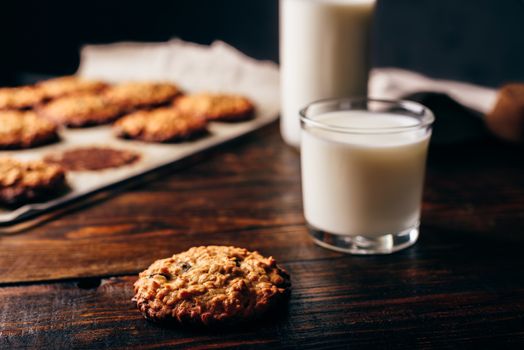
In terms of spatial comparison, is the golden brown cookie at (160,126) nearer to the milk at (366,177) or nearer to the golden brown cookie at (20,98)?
the golden brown cookie at (20,98)

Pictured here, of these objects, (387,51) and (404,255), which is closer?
(404,255)

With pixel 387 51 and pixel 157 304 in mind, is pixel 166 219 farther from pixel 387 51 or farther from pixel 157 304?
pixel 387 51

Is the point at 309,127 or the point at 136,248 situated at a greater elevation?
the point at 309,127

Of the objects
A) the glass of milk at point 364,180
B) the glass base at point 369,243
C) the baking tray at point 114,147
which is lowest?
the baking tray at point 114,147

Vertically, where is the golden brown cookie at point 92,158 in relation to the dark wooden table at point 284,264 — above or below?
below

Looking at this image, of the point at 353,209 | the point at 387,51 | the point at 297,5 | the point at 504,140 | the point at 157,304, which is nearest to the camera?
the point at 157,304

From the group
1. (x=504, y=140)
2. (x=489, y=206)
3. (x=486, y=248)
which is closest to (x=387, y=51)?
(x=504, y=140)

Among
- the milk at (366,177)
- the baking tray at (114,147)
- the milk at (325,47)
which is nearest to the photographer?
the milk at (366,177)

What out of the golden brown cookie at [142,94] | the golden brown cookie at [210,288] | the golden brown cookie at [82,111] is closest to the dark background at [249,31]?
the golden brown cookie at [142,94]
